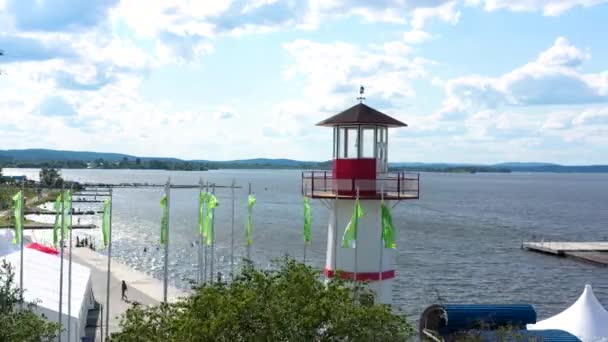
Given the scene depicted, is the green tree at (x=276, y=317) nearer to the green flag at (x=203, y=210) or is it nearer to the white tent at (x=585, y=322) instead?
the green flag at (x=203, y=210)

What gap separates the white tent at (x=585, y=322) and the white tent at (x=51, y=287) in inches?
692

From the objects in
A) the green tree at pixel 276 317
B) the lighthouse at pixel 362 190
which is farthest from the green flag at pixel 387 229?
the green tree at pixel 276 317

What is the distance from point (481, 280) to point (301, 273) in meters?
45.8

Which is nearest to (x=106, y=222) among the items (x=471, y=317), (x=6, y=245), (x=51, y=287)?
(x=51, y=287)

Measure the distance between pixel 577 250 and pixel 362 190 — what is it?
2397 inches

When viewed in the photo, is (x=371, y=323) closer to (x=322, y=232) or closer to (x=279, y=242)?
(x=279, y=242)

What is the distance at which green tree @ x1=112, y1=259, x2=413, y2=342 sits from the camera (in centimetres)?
1173

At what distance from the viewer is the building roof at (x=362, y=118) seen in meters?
19.8

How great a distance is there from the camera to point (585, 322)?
1041 inches

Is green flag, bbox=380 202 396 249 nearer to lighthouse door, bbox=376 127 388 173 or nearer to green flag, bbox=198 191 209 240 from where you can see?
lighthouse door, bbox=376 127 388 173

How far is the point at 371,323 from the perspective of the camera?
1226cm

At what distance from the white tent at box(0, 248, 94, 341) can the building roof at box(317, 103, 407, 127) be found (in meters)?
12.5

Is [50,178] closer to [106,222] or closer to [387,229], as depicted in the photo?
[106,222]

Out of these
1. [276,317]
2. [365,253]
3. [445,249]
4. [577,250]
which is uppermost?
[365,253]
